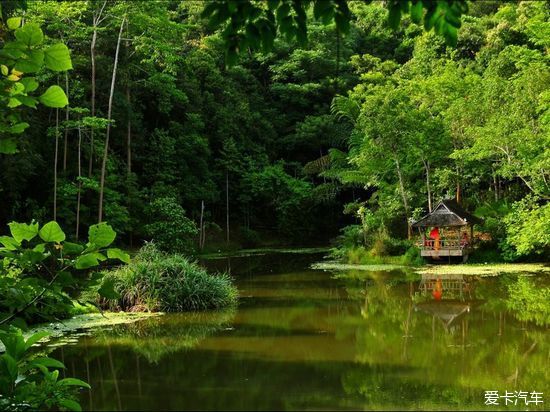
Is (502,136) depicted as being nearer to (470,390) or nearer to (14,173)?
(470,390)

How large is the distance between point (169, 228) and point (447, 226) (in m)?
9.35

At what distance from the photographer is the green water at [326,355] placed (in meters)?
5.61

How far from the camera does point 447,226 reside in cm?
1864

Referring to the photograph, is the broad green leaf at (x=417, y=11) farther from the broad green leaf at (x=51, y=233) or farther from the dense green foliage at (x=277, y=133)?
the dense green foliage at (x=277, y=133)

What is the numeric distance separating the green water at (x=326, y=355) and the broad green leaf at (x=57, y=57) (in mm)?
4059

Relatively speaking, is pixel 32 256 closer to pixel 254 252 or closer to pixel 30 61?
pixel 30 61

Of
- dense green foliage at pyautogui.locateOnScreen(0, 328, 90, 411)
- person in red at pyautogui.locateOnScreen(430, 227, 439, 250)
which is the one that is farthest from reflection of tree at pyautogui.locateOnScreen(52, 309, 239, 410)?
person in red at pyautogui.locateOnScreen(430, 227, 439, 250)

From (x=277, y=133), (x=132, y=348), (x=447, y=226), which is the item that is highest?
(x=277, y=133)

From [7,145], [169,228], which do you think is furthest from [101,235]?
[169,228]

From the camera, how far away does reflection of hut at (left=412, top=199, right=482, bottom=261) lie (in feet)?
60.8

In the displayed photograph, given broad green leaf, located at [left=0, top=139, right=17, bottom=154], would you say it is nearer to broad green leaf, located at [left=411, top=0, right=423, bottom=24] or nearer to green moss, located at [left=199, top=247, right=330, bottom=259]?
broad green leaf, located at [left=411, top=0, right=423, bottom=24]

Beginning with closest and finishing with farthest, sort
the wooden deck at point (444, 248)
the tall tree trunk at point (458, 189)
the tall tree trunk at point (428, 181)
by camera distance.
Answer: the wooden deck at point (444, 248) < the tall tree trunk at point (428, 181) < the tall tree trunk at point (458, 189)

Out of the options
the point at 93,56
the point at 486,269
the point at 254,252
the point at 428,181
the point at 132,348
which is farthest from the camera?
the point at 254,252

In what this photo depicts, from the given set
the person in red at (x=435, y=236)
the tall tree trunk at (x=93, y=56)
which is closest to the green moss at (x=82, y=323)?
the tall tree trunk at (x=93, y=56)
